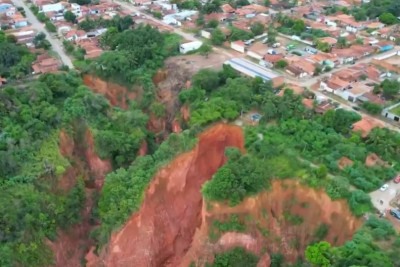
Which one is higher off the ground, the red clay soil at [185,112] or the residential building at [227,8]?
the red clay soil at [185,112]

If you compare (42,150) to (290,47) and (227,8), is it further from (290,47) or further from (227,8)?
(227,8)

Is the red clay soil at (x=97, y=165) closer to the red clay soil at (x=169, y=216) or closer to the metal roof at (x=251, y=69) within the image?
the red clay soil at (x=169, y=216)

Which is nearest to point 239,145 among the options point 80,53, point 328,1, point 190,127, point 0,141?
point 190,127

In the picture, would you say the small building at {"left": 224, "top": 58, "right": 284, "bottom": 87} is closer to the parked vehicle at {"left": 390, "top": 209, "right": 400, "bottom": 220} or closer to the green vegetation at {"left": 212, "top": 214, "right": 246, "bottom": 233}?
the green vegetation at {"left": 212, "top": 214, "right": 246, "bottom": 233}

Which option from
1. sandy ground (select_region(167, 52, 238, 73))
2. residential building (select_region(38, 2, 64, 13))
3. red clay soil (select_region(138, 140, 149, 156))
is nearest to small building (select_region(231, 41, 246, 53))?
sandy ground (select_region(167, 52, 238, 73))

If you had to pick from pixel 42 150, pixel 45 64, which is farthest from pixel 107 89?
pixel 42 150

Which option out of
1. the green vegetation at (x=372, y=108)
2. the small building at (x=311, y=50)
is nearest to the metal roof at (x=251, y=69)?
the small building at (x=311, y=50)

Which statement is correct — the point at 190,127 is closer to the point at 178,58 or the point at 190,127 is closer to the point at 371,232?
the point at 178,58
